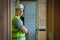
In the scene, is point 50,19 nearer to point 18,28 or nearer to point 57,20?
point 57,20

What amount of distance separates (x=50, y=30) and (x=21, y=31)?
16.2 inches

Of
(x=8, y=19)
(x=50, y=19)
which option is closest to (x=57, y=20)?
(x=50, y=19)

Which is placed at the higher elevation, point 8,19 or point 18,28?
point 8,19

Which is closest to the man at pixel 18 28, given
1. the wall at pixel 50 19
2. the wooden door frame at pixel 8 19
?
the wooden door frame at pixel 8 19

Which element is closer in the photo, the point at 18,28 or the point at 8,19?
the point at 8,19

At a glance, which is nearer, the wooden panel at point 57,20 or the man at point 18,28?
the wooden panel at point 57,20

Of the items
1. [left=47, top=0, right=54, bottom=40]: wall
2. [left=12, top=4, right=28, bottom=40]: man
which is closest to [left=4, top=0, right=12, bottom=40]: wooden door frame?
[left=12, top=4, right=28, bottom=40]: man

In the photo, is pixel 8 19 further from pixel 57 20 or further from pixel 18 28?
pixel 57 20

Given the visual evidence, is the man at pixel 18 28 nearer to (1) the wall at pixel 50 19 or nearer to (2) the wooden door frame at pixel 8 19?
(2) the wooden door frame at pixel 8 19

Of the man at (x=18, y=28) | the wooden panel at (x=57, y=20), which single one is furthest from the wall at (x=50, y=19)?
the man at (x=18, y=28)

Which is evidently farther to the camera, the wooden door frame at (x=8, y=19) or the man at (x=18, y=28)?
the man at (x=18, y=28)

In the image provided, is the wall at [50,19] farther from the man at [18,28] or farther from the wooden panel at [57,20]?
the man at [18,28]

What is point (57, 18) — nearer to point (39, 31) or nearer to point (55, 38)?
point (55, 38)

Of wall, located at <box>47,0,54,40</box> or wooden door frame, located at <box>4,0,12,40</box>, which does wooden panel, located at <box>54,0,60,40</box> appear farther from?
wooden door frame, located at <box>4,0,12,40</box>
